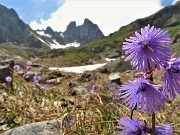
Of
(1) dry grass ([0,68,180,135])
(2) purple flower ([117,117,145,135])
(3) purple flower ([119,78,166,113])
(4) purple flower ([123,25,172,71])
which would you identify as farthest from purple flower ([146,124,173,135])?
(1) dry grass ([0,68,180,135])

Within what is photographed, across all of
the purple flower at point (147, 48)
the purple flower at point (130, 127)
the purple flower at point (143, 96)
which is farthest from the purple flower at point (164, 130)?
the purple flower at point (147, 48)

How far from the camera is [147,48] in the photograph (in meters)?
1.32

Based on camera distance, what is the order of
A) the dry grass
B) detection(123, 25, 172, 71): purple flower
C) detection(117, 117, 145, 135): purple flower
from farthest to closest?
the dry grass, detection(117, 117, 145, 135): purple flower, detection(123, 25, 172, 71): purple flower

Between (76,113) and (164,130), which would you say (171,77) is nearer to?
(164,130)

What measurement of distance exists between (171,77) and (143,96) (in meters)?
0.12

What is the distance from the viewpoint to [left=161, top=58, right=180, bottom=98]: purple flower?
4.36ft

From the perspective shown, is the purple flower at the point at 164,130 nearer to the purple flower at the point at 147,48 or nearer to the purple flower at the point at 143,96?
the purple flower at the point at 143,96

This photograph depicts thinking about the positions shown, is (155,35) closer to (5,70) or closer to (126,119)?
(126,119)

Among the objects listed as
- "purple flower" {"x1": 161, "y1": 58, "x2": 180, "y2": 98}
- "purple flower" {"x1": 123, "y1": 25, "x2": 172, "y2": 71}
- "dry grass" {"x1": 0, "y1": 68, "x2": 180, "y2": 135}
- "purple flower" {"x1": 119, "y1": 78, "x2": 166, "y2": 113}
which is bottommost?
"dry grass" {"x1": 0, "y1": 68, "x2": 180, "y2": 135}

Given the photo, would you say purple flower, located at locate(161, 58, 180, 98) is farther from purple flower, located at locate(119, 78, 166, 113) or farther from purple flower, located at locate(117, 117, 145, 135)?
purple flower, located at locate(117, 117, 145, 135)

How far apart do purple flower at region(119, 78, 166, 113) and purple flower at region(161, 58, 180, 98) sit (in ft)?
0.12

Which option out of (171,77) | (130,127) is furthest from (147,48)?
(130,127)

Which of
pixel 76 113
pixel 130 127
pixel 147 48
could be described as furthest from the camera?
pixel 76 113

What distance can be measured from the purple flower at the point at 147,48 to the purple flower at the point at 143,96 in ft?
0.28
